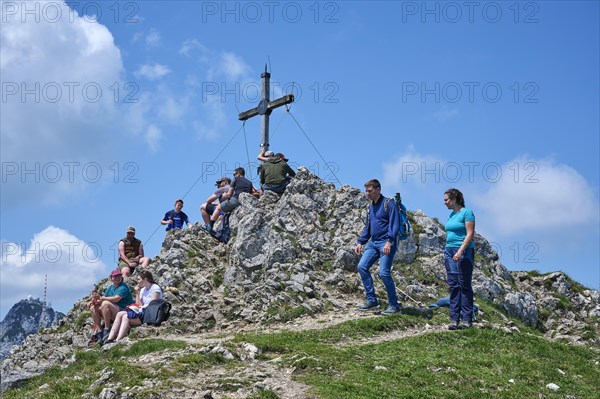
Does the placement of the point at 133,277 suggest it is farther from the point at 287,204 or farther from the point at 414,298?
the point at 414,298

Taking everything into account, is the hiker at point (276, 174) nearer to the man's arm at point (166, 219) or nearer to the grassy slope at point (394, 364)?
the man's arm at point (166, 219)

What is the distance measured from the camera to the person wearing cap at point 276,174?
25.6 m

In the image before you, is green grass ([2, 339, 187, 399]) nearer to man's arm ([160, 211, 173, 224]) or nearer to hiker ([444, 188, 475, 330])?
hiker ([444, 188, 475, 330])

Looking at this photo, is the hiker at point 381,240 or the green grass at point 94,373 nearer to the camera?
the green grass at point 94,373

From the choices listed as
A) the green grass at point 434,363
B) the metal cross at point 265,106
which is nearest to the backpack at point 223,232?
the metal cross at point 265,106

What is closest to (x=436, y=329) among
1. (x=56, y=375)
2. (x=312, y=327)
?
(x=312, y=327)

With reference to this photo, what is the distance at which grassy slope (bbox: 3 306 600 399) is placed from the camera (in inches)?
444

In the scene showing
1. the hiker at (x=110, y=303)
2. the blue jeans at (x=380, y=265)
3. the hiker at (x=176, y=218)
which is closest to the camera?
the blue jeans at (x=380, y=265)

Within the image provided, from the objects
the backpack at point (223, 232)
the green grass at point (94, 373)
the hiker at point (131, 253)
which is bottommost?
the green grass at point (94, 373)

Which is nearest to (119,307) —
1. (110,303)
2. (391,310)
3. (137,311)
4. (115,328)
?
(110,303)

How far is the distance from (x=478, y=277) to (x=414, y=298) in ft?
10.2

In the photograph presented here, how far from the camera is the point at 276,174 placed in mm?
25703

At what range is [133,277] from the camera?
22531 millimetres

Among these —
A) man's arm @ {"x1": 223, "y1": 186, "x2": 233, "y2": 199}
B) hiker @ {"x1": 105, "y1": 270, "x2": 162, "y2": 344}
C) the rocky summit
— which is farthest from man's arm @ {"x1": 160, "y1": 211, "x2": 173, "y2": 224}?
hiker @ {"x1": 105, "y1": 270, "x2": 162, "y2": 344}
